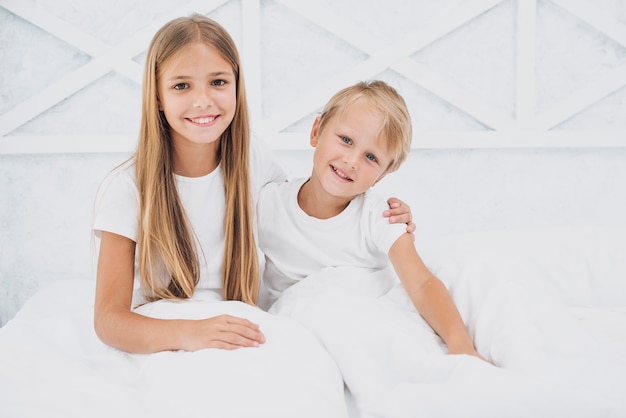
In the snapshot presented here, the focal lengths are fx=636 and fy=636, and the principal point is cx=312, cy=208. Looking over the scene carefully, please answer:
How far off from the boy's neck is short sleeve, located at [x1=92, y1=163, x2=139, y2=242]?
0.34 meters

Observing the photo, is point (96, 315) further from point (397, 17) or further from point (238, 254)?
point (397, 17)

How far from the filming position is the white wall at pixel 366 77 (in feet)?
6.24

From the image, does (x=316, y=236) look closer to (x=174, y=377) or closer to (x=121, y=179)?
(x=121, y=179)

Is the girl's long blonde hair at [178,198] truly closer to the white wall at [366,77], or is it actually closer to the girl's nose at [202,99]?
the girl's nose at [202,99]

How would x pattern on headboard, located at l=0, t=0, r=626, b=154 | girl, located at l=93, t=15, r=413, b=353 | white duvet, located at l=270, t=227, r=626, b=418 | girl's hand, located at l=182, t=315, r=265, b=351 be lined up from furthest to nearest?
x pattern on headboard, located at l=0, t=0, r=626, b=154 → girl, located at l=93, t=15, r=413, b=353 → girl's hand, located at l=182, t=315, r=265, b=351 → white duvet, located at l=270, t=227, r=626, b=418

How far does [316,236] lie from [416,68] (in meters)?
0.89

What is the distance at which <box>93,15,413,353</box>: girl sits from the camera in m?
1.12

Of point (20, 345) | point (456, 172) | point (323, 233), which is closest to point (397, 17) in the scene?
point (456, 172)

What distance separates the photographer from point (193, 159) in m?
1.26

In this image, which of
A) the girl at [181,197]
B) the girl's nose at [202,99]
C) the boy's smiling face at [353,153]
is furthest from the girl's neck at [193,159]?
the boy's smiling face at [353,153]

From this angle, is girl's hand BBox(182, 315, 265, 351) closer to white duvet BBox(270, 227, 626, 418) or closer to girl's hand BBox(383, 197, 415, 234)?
white duvet BBox(270, 227, 626, 418)

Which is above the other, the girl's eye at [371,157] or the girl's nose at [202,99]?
the girl's nose at [202,99]

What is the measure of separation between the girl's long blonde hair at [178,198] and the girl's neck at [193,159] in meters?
0.02

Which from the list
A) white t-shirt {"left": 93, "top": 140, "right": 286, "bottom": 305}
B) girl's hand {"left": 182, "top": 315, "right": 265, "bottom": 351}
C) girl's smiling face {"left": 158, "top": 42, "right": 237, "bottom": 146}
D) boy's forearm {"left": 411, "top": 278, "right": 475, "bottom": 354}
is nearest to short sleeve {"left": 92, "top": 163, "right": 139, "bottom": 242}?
white t-shirt {"left": 93, "top": 140, "right": 286, "bottom": 305}
